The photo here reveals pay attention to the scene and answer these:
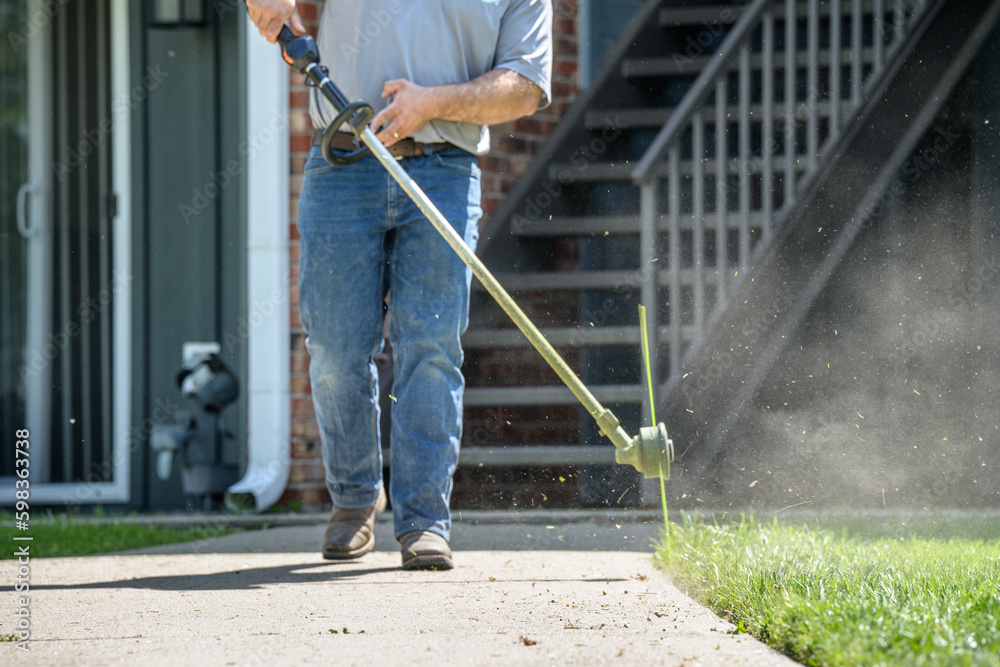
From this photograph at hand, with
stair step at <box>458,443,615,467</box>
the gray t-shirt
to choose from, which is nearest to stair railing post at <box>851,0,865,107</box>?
stair step at <box>458,443,615,467</box>

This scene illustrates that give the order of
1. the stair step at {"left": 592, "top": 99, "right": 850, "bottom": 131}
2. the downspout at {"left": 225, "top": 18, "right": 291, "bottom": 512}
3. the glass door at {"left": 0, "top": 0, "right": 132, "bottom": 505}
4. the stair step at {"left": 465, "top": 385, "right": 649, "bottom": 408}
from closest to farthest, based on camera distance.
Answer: the stair step at {"left": 465, "top": 385, "right": 649, "bottom": 408}
the downspout at {"left": 225, "top": 18, "right": 291, "bottom": 512}
the glass door at {"left": 0, "top": 0, "right": 132, "bottom": 505}
the stair step at {"left": 592, "top": 99, "right": 850, "bottom": 131}

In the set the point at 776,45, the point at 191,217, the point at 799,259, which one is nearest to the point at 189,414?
the point at 191,217

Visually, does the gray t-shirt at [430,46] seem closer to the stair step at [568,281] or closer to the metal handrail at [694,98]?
the metal handrail at [694,98]

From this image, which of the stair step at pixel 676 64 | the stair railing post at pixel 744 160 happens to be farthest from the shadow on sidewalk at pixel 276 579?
the stair step at pixel 676 64

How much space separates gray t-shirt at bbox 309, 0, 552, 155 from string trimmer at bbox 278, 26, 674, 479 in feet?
0.31

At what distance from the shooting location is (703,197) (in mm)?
4430

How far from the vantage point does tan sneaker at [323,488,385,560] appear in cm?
286

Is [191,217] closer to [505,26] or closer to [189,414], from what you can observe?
[189,414]

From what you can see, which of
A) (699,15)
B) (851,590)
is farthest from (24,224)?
(851,590)

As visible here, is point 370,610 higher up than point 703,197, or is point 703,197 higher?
point 703,197

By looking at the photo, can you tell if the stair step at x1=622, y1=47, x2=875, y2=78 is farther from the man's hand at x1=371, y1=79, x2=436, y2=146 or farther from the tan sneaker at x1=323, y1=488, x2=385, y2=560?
the tan sneaker at x1=323, y1=488, x2=385, y2=560

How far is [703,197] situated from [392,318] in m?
1.89

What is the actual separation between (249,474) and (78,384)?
1197mm

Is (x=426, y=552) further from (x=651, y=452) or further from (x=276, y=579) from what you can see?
(x=651, y=452)
